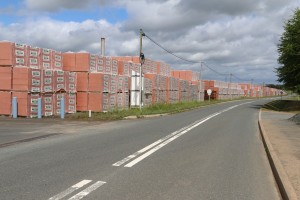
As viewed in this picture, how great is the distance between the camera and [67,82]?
25547mm

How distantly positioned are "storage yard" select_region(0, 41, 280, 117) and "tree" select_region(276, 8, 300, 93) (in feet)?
44.6

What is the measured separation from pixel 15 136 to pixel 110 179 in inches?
297

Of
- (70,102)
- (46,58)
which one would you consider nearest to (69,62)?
(70,102)

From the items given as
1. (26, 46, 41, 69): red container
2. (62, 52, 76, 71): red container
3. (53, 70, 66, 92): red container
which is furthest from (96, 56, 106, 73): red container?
(26, 46, 41, 69): red container

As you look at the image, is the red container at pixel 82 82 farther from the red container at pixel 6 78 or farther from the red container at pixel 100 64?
the red container at pixel 6 78

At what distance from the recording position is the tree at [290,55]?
1641 inches

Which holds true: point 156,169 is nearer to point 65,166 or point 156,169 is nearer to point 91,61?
point 65,166

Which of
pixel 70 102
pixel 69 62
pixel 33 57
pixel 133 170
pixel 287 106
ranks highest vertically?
pixel 69 62

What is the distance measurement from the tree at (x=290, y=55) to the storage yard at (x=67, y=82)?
1361 cm

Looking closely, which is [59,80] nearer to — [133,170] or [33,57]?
[33,57]

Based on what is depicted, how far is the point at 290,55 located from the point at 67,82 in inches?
1029

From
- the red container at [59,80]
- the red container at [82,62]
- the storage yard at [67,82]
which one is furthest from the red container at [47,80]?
the red container at [82,62]

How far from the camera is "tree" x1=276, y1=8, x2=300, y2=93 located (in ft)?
137

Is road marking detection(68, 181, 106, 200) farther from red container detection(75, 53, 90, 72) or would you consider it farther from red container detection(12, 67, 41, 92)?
red container detection(75, 53, 90, 72)
